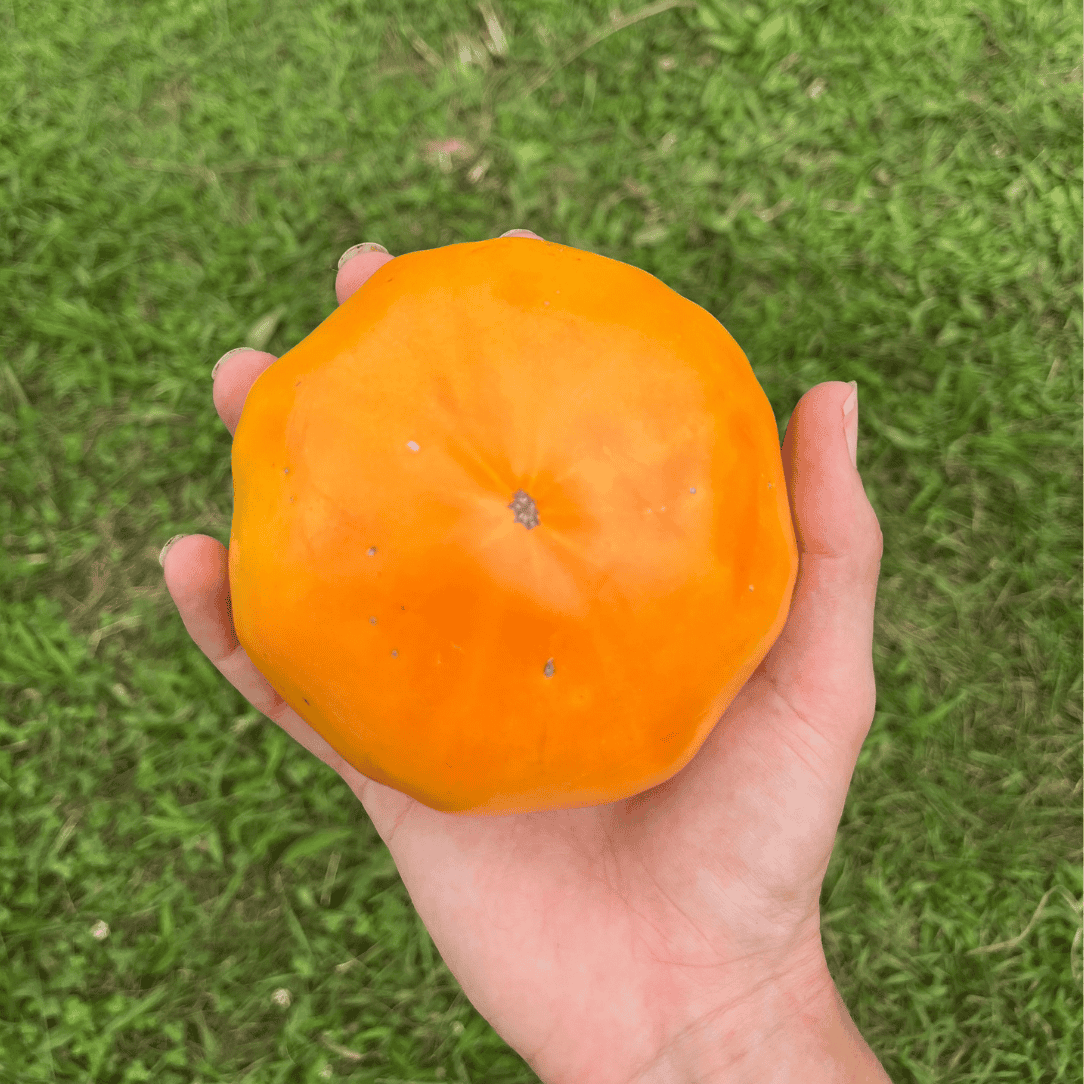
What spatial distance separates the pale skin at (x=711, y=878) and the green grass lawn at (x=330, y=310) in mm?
954

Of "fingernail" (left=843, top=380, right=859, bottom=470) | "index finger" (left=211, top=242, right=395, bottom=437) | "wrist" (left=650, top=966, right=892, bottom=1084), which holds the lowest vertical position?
"wrist" (left=650, top=966, right=892, bottom=1084)

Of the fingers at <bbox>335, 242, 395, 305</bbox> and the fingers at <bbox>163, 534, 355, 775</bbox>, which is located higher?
the fingers at <bbox>335, 242, 395, 305</bbox>

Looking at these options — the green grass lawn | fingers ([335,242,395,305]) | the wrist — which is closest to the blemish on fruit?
fingers ([335,242,395,305])

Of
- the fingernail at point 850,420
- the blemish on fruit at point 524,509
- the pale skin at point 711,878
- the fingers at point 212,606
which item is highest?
the blemish on fruit at point 524,509

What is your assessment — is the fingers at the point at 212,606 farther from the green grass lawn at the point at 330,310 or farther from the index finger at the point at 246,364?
the green grass lawn at the point at 330,310

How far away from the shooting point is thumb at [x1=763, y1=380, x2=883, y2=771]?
7.64ft

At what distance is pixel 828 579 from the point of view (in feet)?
7.77

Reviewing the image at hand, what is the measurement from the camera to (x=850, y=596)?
2389mm

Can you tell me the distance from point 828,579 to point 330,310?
2221 millimetres

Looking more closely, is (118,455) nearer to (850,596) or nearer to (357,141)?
(357,141)

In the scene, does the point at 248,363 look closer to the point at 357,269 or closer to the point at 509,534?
the point at 357,269

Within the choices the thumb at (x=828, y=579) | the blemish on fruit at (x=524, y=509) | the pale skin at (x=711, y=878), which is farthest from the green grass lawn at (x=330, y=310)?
the blemish on fruit at (x=524, y=509)

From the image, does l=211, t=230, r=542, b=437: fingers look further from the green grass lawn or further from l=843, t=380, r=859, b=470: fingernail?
l=843, t=380, r=859, b=470: fingernail

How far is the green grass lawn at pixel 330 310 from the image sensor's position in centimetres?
329
